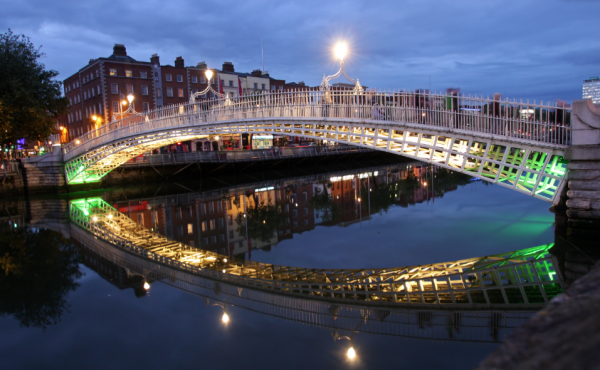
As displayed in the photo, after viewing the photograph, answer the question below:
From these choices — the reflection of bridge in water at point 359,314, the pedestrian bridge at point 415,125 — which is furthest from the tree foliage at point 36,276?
the pedestrian bridge at point 415,125

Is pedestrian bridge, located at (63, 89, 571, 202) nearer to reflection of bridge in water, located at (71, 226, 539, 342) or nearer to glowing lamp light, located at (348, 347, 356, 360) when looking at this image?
reflection of bridge in water, located at (71, 226, 539, 342)

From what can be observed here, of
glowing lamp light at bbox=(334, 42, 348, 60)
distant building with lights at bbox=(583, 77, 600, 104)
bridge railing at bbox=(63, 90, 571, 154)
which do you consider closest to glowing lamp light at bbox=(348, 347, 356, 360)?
bridge railing at bbox=(63, 90, 571, 154)

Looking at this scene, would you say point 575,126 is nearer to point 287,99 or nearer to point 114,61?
point 287,99

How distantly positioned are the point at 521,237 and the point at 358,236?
398 cm

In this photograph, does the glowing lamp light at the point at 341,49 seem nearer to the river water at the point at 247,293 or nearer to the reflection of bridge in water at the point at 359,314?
the river water at the point at 247,293

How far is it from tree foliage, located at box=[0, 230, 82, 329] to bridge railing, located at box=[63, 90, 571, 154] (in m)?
7.39

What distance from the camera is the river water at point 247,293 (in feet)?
16.4

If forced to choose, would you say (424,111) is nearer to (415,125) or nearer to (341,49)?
(415,125)

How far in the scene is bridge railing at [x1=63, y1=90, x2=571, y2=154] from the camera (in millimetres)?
9289

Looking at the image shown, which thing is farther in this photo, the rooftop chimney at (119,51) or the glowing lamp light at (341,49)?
the rooftop chimney at (119,51)

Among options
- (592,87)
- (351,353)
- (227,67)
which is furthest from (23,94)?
(227,67)

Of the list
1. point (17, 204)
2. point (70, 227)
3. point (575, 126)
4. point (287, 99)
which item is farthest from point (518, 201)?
point (17, 204)

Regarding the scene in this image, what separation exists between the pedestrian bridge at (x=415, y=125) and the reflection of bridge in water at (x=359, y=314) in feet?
16.3

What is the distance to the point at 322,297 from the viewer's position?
650 centimetres
